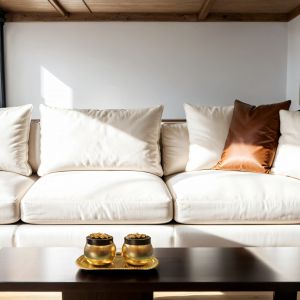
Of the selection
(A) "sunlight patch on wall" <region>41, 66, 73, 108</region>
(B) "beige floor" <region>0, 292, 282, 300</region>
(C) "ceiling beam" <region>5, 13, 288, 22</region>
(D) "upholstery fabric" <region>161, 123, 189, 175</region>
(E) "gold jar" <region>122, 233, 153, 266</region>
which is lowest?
(B) "beige floor" <region>0, 292, 282, 300</region>

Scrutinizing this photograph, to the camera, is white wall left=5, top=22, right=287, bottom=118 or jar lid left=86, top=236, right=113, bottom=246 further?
white wall left=5, top=22, right=287, bottom=118

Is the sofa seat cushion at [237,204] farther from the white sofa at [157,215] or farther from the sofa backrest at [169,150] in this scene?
the sofa backrest at [169,150]

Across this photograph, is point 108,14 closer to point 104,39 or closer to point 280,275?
point 104,39

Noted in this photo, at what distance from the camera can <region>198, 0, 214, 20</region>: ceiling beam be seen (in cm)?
422

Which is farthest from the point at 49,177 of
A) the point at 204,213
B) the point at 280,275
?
the point at 280,275

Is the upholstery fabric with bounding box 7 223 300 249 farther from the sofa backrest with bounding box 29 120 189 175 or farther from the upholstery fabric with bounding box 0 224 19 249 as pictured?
the sofa backrest with bounding box 29 120 189 175

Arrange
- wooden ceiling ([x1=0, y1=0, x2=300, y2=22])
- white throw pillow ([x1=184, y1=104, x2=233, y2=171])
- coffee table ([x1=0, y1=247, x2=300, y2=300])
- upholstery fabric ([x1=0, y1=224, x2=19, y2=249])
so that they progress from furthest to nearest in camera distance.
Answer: wooden ceiling ([x1=0, y1=0, x2=300, y2=22]) < white throw pillow ([x1=184, y1=104, x2=233, y2=171]) < upholstery fabric ([x1=0, y1=224, x2=19, y2=249]) < coffee table ([x1=0, y1=247, x2=300, y2=300])

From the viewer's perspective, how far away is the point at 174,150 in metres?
3.00

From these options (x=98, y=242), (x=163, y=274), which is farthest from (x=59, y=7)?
(x=163, y=274)

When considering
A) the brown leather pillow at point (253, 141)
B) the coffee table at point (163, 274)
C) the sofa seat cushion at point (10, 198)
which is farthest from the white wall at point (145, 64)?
the coffee table at point (163, 274)

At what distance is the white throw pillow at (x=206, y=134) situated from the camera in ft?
9.58

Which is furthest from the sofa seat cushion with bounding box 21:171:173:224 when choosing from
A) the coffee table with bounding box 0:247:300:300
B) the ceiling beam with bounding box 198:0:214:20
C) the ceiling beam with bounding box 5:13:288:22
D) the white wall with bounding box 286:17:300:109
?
the ceiling beam with bounding box 5:13:288:22

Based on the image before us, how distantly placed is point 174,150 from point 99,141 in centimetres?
51

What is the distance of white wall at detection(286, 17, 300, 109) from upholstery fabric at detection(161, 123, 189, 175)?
77.1 inches
